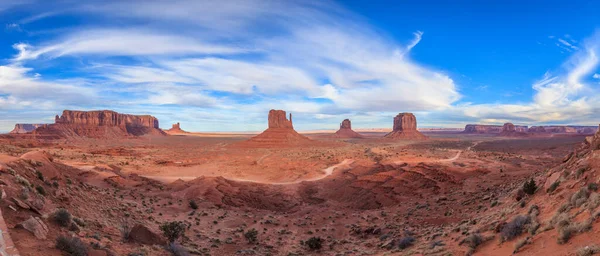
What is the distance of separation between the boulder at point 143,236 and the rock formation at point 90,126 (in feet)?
415

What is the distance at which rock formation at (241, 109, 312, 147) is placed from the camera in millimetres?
97438

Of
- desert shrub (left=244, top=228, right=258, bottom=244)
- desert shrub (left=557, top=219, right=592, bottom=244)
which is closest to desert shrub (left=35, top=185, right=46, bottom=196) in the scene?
desert shrub (left=244, top=228, right=258, bottom=244)

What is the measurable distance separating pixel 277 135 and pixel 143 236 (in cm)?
9294

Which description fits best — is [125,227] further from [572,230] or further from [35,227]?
[572,230]

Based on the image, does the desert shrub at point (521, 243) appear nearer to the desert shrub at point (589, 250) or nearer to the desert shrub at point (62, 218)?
the desert shrub at point (589, 250)

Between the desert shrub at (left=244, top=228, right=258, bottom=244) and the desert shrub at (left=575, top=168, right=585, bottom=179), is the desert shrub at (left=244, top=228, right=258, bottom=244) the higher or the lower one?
the lower one

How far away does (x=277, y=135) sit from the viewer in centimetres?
10425

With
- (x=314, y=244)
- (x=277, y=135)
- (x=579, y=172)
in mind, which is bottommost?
(x=314, y=244)

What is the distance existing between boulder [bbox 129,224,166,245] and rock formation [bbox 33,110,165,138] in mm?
126386

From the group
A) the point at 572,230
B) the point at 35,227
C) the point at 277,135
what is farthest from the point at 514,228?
the point at 277,135

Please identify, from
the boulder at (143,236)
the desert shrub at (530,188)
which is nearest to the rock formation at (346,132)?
the desert shrub at (530,188)

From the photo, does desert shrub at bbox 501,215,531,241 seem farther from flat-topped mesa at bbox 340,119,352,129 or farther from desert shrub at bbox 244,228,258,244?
flat-topped mesa at bbox 340,119,352,129

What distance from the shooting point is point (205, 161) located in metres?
58.2

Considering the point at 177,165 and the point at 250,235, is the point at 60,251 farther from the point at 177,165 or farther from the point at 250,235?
the point at 177,165
